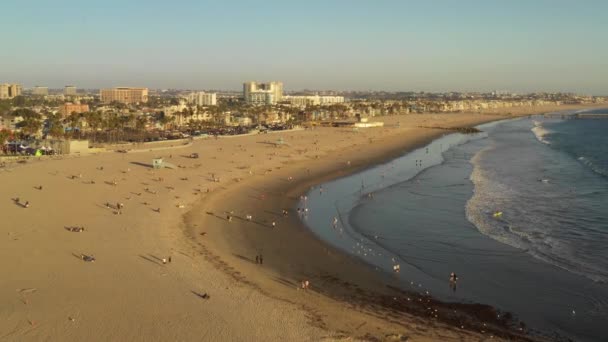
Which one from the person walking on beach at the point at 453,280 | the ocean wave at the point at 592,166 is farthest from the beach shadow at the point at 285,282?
the ocean wave at the point at 592,166

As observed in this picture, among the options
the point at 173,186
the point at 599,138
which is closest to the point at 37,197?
the point at 173,186

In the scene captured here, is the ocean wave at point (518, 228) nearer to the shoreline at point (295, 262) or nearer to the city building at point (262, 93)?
the shoreline at point (295, 262)

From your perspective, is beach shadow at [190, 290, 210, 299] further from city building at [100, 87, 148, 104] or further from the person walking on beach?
city building at [100, 87, 148, 104]

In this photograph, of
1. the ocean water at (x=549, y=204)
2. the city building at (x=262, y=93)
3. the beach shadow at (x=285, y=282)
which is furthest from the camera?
the city building at (x=262, y=93)

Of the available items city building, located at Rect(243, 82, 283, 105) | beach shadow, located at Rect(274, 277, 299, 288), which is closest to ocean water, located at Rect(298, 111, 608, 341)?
beach shadow, located at Rect(274, 277, 299, 288)

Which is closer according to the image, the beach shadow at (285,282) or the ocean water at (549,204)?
the beach shadow at (285,282)

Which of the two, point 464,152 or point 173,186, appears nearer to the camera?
point 173,186

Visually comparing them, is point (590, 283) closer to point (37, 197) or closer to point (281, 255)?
point (281, 255)
